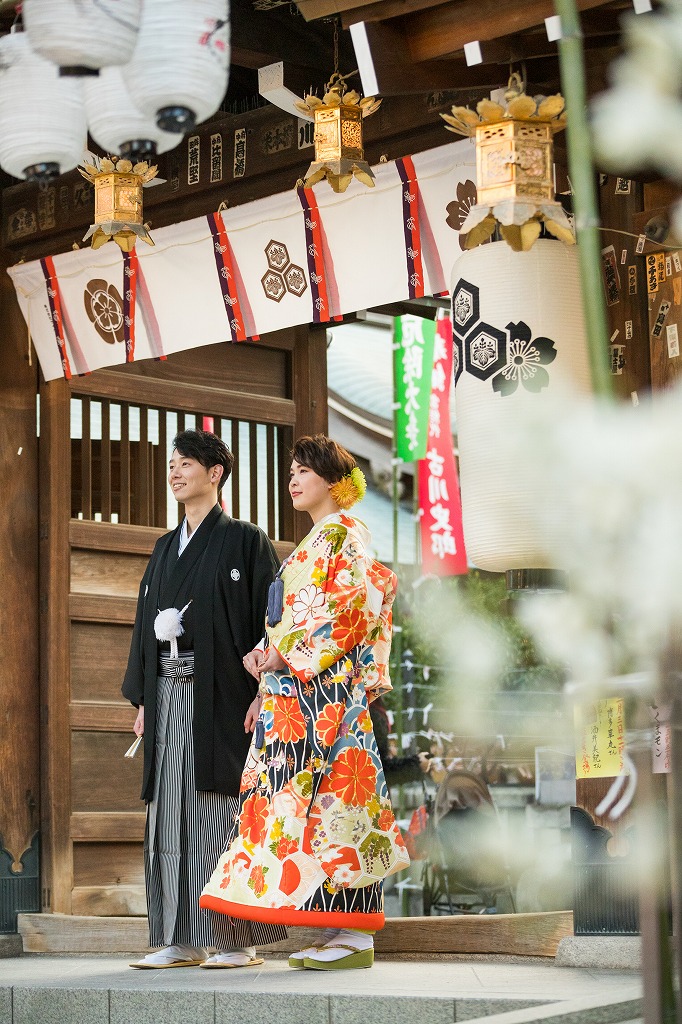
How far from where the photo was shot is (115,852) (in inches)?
282

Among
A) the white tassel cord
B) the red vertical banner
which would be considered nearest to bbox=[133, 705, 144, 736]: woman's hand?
the white tassel cord

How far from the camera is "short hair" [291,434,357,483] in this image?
5.80 metres

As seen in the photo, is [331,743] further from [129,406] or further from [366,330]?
[366,330]

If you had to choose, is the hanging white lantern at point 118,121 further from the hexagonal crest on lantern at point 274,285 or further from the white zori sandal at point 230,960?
the white zori sandal at point 230,960

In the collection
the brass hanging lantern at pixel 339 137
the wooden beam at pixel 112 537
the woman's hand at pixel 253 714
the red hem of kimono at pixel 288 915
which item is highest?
the brass hanging lantern at pixel 339 137

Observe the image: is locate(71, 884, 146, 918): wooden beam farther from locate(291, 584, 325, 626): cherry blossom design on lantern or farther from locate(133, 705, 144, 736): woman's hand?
locate(291, 584, 325, 626): cherry blossom design on lantern

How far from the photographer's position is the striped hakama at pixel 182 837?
5728 millimetres

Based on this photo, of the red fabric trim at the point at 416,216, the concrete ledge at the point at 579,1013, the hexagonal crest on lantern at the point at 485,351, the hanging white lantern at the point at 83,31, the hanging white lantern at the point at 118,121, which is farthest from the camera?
the red fabric trim at the point at 416,216

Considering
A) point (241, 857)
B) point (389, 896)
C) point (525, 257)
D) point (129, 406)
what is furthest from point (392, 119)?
point (389, 896)

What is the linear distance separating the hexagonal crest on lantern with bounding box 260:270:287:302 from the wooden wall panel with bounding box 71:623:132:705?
6.66 feet

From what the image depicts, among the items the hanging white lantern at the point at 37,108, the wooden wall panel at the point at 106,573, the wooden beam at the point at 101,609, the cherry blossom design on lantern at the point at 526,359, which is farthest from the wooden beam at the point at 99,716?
the hanging white lantern at the point at 37,108

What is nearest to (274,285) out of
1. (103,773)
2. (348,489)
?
(348,489)

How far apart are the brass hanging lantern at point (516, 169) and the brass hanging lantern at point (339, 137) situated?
633 mm

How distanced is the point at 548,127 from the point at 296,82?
5.03ft
